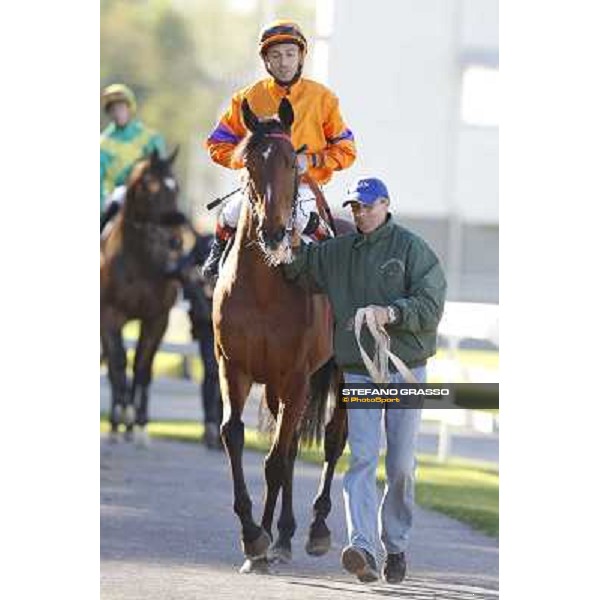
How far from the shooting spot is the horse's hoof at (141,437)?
1609 cm

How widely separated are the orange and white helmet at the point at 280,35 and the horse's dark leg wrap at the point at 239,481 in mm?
1589

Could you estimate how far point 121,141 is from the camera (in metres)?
16.0

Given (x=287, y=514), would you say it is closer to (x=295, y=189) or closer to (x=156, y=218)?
(x=295, y=189)

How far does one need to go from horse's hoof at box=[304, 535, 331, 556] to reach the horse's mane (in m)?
1.82

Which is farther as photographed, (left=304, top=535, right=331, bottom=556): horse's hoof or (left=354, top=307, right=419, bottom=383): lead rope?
(left=304, top=535, right=331, bottom=556): horse's hoof

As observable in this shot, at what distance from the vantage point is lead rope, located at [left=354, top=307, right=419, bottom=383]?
32.2 ft

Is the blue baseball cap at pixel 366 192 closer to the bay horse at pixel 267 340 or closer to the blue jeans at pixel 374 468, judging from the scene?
the bay horse at pixel 267 340

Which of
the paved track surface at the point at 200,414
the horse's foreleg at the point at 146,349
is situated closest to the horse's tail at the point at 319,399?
the paved track surface at the point at 200,414

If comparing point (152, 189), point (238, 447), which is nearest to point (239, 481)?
point (238, 447)

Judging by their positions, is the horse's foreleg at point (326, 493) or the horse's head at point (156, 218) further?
the horse's head at point (156, 218)

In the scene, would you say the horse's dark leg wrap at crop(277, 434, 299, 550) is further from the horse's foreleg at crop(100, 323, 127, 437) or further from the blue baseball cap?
the horse's foreleg at crop(100, 323, 127, 437)

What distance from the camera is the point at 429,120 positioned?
38.4 feet

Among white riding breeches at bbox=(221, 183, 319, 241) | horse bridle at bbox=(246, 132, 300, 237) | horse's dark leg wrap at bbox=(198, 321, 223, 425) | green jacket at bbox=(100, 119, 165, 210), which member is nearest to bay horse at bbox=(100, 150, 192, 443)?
green jacket at bbox=(100, 119, 165, 210)
